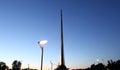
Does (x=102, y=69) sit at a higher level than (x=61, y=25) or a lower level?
lower

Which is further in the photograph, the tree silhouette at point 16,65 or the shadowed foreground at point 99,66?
the tree silhouette at point 16,65

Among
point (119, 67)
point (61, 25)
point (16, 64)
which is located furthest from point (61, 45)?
point (16, 64)

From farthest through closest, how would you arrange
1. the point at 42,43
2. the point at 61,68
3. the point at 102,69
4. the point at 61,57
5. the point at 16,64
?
the point at 16,64 < the point at 102,69 < the point at 61,57 < the point at 61,68 < the point at 42,43

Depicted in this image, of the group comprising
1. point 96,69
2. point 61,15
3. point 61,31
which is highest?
point 61,15

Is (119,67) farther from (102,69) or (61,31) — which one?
(61,31)

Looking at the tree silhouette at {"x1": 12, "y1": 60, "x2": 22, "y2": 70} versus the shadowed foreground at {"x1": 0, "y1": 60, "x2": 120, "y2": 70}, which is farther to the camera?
the tree silhouette at {"x1": 12, "y1": 60, "x2": 22, "y2": 70}

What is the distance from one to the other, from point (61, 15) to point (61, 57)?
18.1 meters

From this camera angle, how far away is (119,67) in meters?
112

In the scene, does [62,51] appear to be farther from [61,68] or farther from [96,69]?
[96,69]

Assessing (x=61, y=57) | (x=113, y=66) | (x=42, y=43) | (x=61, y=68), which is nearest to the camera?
(x=42, y=43)

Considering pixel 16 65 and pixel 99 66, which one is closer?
pixel 99 66

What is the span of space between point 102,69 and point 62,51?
78.2 metres

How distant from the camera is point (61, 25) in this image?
80500 mm

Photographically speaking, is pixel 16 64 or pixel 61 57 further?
pixel 16 64
